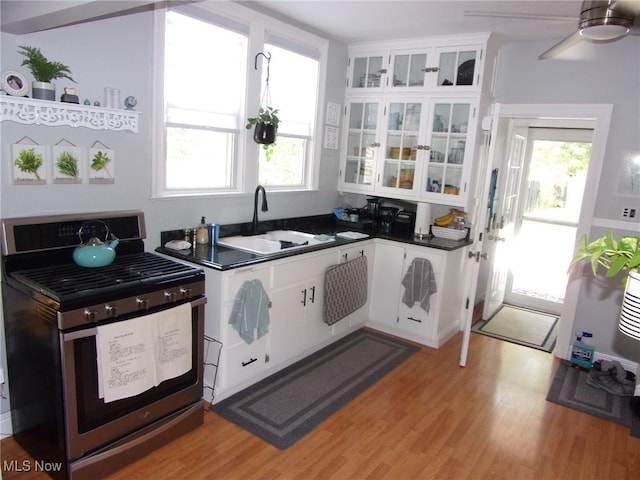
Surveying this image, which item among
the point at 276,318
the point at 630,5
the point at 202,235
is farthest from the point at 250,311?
the point at 630,5

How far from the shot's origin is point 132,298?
2.10 meters

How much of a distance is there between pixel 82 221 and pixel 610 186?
3708 millimetres

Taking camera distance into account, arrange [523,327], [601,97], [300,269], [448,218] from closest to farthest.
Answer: [300,269] < [601,97] < [448,218] < [523,327]

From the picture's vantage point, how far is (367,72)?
4234 mm

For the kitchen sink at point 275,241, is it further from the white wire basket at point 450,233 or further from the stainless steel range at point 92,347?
the white wire basket at point 450,233

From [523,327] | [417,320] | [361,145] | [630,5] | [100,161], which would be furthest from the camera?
[523,327]

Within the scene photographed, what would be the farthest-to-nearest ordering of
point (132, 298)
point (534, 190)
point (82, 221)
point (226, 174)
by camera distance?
point (534, 190) → point (226, 174) → point (82, 221) → point (132, 298)

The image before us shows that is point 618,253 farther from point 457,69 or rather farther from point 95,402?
point 457,69

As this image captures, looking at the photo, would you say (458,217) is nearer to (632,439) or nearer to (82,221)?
(632,439)

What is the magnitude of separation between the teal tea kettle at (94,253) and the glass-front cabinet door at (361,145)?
2545 mm

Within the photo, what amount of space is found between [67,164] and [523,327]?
13.7ft

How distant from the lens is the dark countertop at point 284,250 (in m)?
2.75

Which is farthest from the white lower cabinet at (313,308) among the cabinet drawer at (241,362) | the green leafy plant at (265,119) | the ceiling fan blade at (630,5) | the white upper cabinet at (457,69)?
the ceiling fan blade at (630,5)

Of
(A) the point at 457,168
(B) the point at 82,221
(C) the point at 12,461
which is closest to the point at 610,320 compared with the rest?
(A) the point at 457,168
